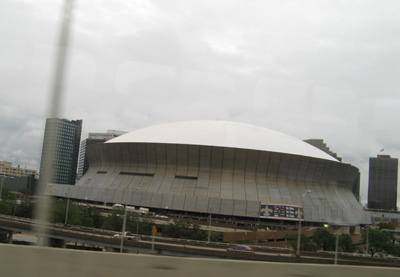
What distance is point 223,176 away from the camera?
46.3m

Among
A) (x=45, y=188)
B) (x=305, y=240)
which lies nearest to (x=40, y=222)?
(x=45, y=188)

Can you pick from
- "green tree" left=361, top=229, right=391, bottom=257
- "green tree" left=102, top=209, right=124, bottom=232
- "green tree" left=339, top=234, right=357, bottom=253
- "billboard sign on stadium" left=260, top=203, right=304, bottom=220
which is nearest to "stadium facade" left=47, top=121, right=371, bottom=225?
"billboard sign on stadium" left=260, top=203, right=304, bottom=220

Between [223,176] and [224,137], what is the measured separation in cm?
568

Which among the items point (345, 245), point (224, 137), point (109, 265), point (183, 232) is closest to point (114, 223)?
point (183, 232)

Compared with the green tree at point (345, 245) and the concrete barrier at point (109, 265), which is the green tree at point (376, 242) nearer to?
the green tree at point (345, 245)

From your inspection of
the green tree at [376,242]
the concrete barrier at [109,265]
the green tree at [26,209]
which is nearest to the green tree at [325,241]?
the green tree at [376,242]

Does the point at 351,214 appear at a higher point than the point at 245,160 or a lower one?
lower

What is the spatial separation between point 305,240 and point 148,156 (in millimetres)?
26801

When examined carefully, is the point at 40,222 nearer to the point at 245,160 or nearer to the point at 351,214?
the point at 245,160

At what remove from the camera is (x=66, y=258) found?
3.59 metres

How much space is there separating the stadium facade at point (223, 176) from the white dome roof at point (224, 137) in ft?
0.44

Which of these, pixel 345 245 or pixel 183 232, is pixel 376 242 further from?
pixel 183 232

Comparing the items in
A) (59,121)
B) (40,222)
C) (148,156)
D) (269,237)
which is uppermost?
(148,156)

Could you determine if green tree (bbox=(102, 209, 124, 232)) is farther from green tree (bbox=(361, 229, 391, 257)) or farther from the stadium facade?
green tree (bbox=(361, 229, 391, 257))
